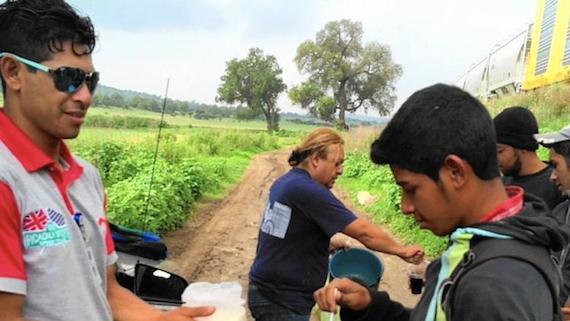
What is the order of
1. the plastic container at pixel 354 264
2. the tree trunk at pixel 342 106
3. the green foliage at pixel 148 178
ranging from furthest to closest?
the tree trunk at pixel 342 106, the green foliage at pixel 148 178, the plastic container at pixel 354 264

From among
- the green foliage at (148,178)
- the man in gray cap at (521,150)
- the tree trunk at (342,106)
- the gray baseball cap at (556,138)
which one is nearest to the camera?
the gray baseball cap at (556,138)

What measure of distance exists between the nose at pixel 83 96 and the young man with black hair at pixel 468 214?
3.20 ft

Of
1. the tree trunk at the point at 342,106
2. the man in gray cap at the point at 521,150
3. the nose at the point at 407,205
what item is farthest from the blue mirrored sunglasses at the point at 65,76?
the tree trunk at the point at 342,106

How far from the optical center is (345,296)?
1.80 metres

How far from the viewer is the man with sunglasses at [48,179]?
1.36m

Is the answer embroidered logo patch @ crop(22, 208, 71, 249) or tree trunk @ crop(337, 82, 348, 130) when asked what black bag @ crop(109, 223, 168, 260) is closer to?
embroidered logo patch @ crop(22, 208, 71, 249)

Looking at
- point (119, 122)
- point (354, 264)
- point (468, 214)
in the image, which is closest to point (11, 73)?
point (468, 214)

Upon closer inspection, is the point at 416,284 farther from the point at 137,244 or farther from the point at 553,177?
the point at 137,244

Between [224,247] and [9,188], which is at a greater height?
[9,188]

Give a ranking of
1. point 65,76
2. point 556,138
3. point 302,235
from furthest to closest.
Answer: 1. point 556,138
2. point 302,235
3. point 65,76

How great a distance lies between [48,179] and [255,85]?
115ft

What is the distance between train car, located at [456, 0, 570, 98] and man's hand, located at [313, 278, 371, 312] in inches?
559

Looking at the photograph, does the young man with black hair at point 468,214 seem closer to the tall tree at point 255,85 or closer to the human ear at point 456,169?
the human ear at point 456,169

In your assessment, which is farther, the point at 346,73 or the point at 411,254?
the point at 346,73
